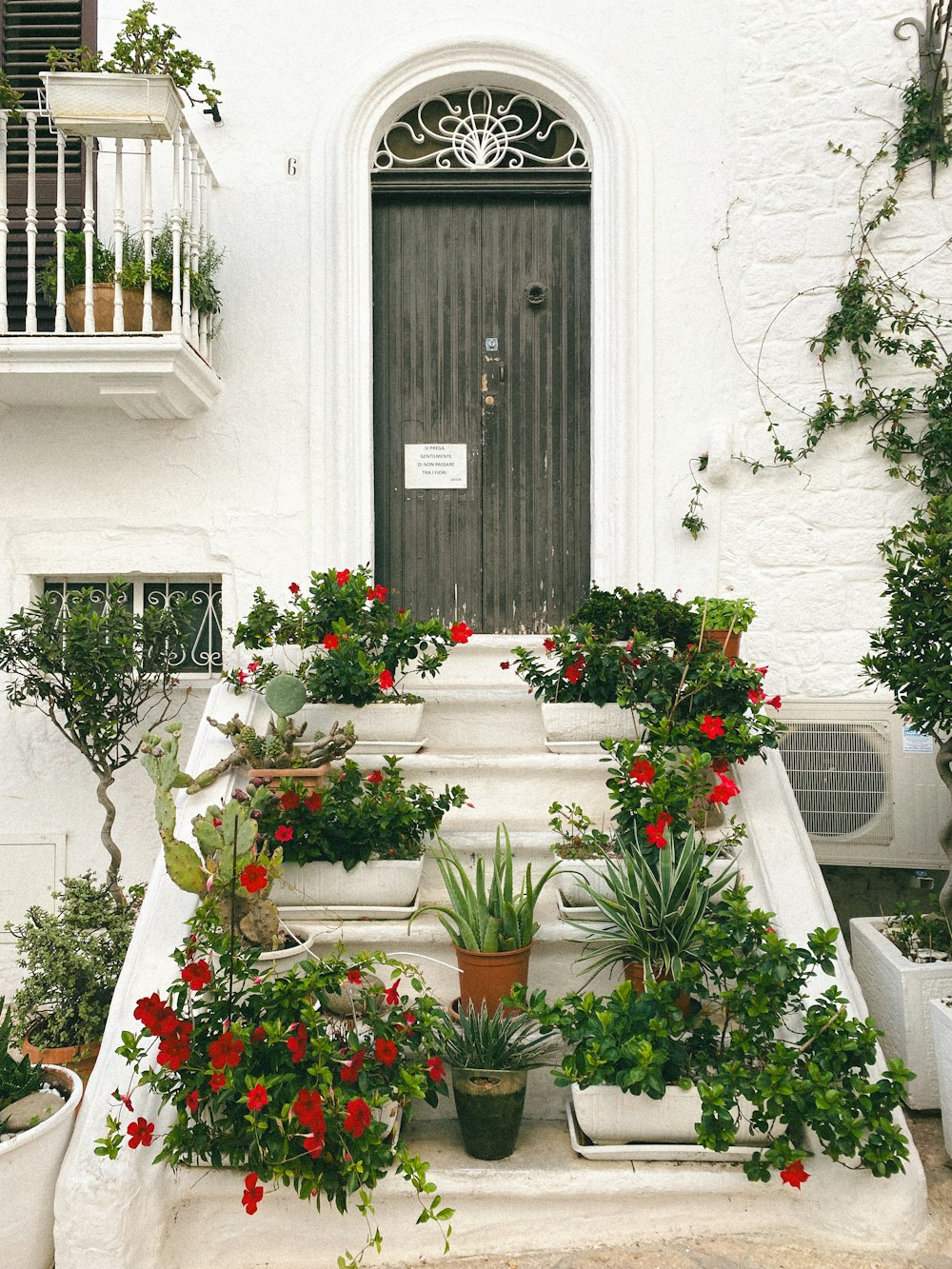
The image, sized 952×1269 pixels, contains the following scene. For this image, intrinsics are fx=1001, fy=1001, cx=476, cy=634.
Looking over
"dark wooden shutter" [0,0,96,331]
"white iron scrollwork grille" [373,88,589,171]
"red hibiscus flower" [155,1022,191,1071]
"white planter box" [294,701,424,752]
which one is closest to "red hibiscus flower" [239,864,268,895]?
"red hibiscus flower" [155,1022,191,1071]

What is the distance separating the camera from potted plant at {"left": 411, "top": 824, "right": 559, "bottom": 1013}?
2877mm

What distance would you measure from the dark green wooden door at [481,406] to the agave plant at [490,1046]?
2.63 m

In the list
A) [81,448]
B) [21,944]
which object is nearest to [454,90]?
[81,448]

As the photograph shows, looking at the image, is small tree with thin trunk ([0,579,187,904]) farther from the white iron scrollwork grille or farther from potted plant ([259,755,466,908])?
the white iron scrollwork grille

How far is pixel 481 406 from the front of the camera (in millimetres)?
5113

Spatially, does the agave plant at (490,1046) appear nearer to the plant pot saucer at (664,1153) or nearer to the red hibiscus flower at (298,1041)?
the plant pot saucer at (664,1153)

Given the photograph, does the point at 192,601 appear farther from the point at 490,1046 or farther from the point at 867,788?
the point at 867,788

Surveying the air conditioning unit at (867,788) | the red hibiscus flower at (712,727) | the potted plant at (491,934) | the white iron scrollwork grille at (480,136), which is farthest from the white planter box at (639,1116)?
the white iron scrollwork grille at (480,136)

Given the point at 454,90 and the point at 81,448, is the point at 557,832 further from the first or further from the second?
the point at 454,90

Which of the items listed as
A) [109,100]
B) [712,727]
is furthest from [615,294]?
[712,727]

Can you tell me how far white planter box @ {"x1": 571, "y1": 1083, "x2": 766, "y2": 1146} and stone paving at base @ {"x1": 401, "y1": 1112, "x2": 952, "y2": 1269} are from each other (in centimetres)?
24

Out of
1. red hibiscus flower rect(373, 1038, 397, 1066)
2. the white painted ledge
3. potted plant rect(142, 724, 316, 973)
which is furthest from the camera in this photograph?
the white painted ledge

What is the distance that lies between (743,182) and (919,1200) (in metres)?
4.24

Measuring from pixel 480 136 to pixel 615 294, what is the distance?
1.12m
